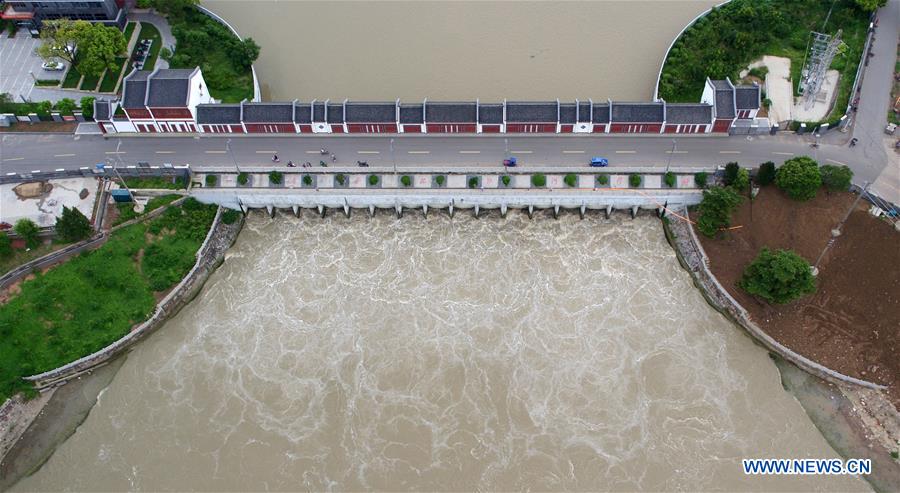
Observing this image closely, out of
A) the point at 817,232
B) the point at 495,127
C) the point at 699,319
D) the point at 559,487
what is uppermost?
the point at 495,127

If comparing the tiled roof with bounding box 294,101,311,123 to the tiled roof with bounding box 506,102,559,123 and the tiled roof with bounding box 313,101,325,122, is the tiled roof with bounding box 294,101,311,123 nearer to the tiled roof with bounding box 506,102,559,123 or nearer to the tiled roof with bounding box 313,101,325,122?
the tiled roof with bounding box 313,101,325,122

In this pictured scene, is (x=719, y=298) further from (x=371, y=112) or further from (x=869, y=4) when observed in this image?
(x=869, y=4)

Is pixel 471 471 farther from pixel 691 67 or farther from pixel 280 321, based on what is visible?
pixel 691 67

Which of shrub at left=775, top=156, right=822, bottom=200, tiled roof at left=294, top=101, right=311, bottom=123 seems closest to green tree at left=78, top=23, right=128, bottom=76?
tiled roof at left=294, top=101, right=311, bottom=123

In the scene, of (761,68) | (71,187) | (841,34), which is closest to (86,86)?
(71,187)

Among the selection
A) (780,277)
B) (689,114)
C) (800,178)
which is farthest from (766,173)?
(780,277)

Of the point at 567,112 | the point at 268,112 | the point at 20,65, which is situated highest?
the point at 20,65

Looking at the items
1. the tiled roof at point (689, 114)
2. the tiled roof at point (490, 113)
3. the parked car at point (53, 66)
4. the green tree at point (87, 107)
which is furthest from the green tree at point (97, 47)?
the tiled roof at point (689, 114)
